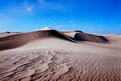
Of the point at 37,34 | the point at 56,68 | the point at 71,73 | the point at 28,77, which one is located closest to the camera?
the point at 28,77

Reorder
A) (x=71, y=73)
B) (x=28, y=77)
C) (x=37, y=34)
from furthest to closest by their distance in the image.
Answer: (x=37, y=34) < (x=71, y=73) < (x=28, y=77)

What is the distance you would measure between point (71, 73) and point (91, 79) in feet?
3.48

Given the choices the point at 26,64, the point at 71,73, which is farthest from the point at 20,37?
the point at 71,73

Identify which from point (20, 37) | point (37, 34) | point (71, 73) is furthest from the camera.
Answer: point (37, 34)

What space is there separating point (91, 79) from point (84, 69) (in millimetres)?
1391

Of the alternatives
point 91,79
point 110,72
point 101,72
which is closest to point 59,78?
point 91,79

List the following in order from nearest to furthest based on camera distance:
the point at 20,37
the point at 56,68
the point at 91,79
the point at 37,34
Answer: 1. the point at 91,79
2. the point at 56,68
3. the point at 20,37
4. the point at 37,34

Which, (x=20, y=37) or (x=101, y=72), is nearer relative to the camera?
(x=101, y=72)

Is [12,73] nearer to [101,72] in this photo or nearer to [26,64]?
[26,64]

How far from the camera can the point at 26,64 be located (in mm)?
8391

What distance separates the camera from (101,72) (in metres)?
8.21

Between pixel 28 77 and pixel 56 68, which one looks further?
pixel 56 68

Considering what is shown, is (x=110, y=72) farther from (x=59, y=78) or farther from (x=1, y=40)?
(x=1, y=40)

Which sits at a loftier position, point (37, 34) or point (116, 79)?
point (37, 34)
